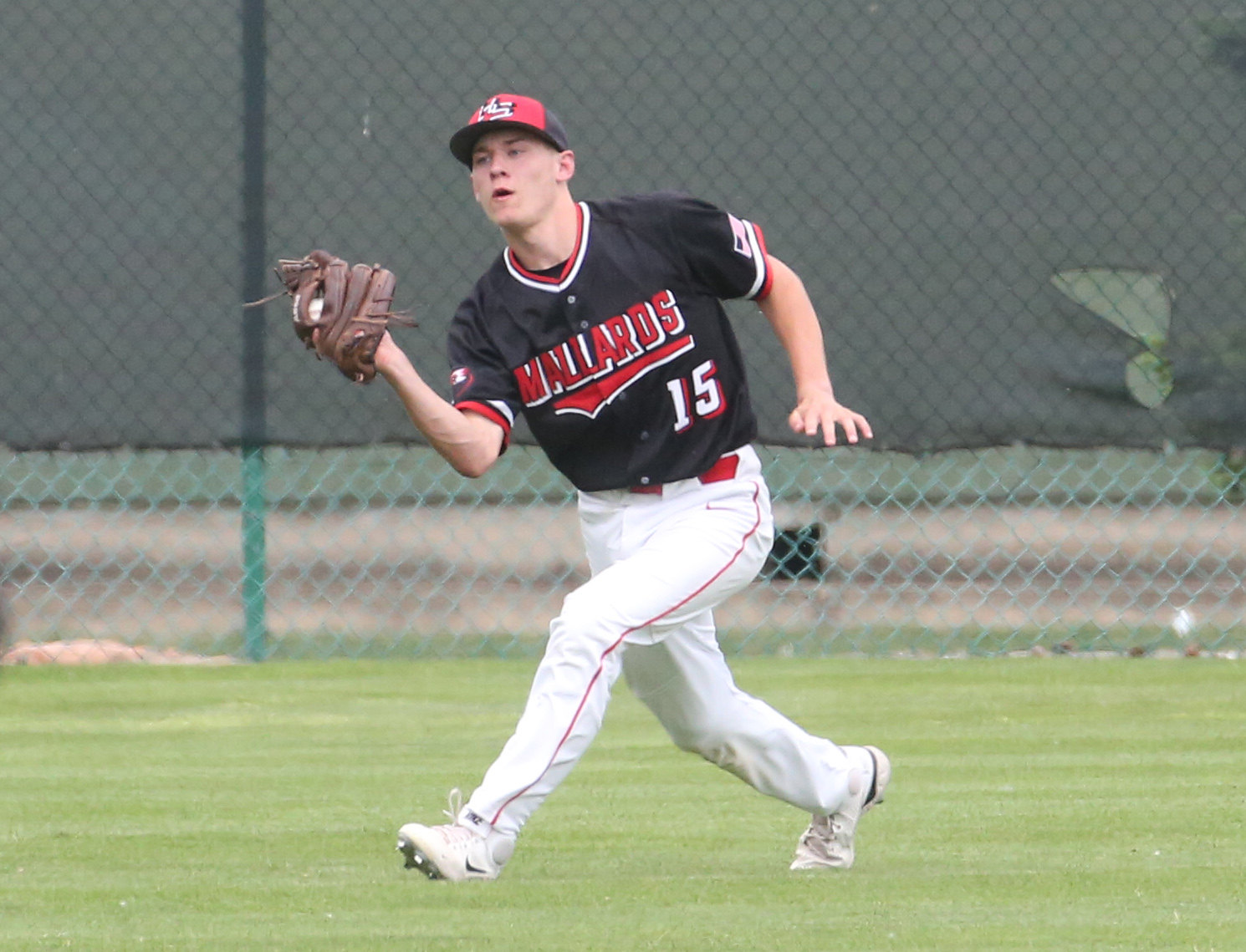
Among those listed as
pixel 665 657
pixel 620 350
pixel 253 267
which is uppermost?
pixel 620 350

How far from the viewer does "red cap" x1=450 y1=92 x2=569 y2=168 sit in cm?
435

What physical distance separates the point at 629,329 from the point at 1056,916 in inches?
61.2

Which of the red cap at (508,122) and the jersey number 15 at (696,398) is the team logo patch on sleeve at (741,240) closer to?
the jersey number 15 at (696,398)

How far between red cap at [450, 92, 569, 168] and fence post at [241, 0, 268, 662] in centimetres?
338

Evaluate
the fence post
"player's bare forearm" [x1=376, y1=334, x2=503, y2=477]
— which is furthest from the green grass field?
"player's bare forearm" [x1=376, y1=334, x2=503, y2=477]

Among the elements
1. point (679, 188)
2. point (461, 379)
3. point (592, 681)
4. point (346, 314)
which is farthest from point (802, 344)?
point (679, 188)

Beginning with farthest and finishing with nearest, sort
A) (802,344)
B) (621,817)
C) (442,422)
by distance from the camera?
(621,817) → (802,344) → (442,422)

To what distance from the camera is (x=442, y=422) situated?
4129 mm

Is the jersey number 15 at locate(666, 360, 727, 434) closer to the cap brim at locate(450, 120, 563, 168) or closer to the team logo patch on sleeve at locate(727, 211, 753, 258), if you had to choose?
A: the team logo patch on sleeve at locate(727, 211, 753, 258)

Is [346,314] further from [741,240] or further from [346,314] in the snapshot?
[741,240]

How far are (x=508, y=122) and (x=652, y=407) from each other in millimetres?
663

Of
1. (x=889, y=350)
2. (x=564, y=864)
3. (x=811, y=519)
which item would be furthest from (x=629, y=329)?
(x=811, y=519)

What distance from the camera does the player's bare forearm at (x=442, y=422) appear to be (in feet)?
12.8

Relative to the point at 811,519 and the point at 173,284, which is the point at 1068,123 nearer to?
the point at 811,519
